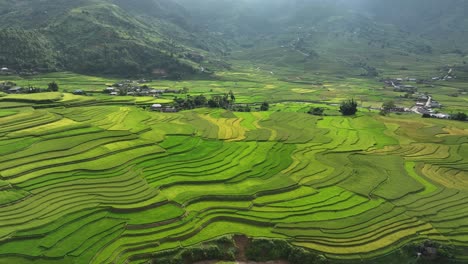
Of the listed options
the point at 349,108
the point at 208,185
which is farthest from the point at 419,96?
the point at 208,185

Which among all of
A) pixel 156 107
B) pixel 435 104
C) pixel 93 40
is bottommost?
pixel 156 107

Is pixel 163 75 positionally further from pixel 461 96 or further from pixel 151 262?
pixel 151 262

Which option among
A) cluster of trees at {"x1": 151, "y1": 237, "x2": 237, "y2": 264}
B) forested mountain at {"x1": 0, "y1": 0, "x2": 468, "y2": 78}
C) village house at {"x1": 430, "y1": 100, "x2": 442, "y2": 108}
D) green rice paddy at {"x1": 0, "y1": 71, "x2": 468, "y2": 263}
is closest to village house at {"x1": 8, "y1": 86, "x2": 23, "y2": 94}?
green rice paddy at {"x1": 0, "y1": 71, "x2": 468, "y2": 263}

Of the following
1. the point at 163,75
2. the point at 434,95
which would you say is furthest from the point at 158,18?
the point at 434,95

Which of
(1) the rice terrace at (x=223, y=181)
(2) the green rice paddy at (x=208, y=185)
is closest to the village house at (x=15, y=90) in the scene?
(1) the rice terrace at (x=223, y=181)

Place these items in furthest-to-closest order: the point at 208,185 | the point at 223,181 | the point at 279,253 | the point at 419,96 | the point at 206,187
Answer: the point at 419,96
the point at 223,181
the point at 208,185
the point at 206,187
the point at 279,253

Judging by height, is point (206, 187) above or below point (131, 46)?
below

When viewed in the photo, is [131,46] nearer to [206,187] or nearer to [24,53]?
[24,53]
